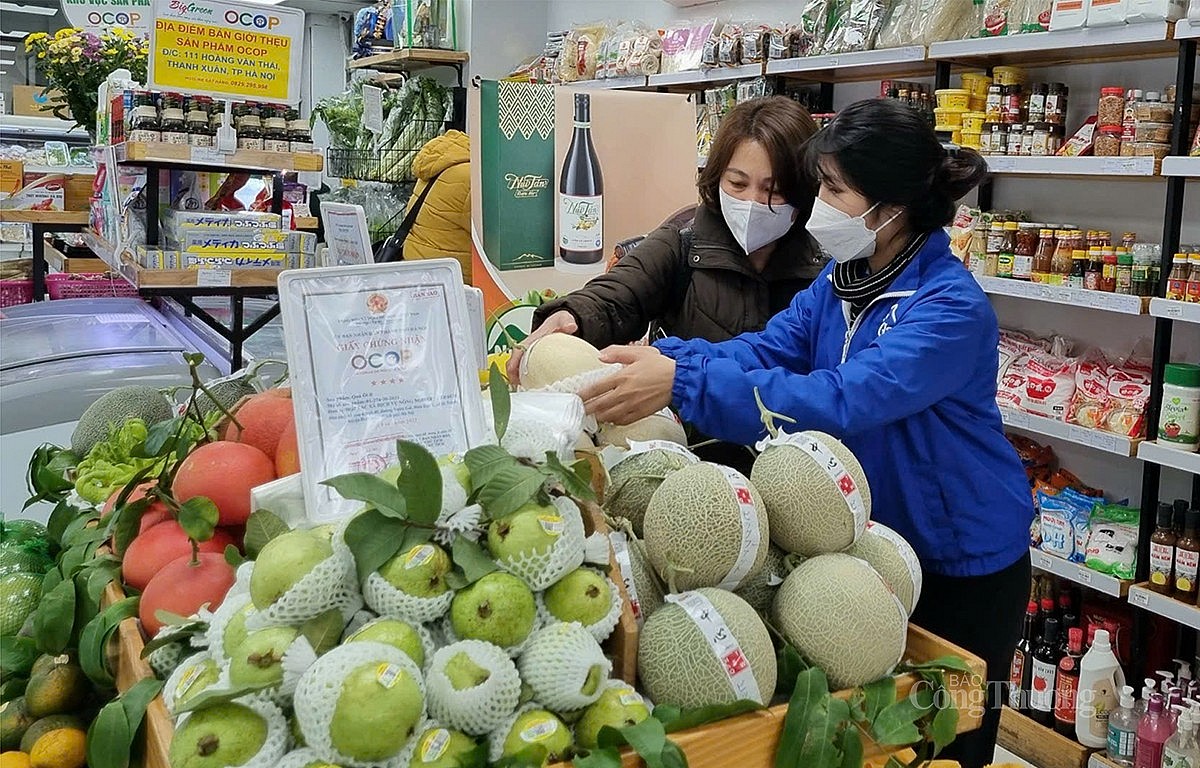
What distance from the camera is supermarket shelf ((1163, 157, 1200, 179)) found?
8.94 feet

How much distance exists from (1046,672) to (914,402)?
213 centimetres

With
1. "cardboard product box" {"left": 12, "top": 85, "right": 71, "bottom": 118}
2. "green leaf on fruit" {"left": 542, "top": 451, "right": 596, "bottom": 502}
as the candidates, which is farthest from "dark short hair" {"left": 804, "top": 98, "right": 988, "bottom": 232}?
"cardboard product box" {"left": 12, "top": 85, "right": 71, "bottom": 118}

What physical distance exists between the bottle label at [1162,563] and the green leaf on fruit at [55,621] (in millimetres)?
2845

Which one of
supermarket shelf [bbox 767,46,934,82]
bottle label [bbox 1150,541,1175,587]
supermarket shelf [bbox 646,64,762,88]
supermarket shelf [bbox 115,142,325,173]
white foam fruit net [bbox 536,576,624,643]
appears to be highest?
supermarket shelf [bbox 646,64,762,88]

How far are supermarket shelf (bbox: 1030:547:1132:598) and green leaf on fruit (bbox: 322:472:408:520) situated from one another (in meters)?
2.50

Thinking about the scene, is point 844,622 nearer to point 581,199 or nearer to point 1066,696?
point 581,199

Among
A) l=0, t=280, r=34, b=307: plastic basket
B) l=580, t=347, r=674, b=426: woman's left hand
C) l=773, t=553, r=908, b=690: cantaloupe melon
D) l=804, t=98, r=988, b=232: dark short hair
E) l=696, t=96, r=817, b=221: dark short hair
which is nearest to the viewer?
l=773, t=553, r=908, b=690: cantaloupe melon

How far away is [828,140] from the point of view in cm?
178

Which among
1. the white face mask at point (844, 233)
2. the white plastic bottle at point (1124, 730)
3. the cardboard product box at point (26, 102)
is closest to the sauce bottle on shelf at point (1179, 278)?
the white plastic bottle at point (1124, 730)

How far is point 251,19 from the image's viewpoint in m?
3.71

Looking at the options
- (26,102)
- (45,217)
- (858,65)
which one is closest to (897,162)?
(858,65)

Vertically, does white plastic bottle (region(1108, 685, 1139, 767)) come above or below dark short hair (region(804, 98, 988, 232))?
below

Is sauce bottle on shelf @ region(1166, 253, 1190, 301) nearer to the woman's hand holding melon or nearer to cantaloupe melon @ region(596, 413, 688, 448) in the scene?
the woman's hand holding melon

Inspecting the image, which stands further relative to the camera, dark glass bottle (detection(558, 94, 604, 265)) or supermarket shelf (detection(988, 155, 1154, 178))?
dark glass bottle (detection(558, 94, 604, 265))
